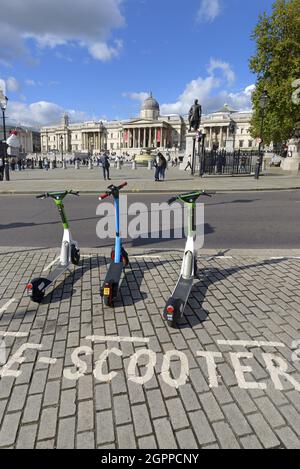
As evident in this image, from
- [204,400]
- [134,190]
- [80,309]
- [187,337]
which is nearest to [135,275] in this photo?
[80,309]

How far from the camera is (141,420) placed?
6.88ft

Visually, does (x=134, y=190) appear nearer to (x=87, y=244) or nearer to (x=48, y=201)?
(x=48, y=201)

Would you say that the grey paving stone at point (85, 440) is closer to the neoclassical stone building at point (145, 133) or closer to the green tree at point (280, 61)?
the green tree at point (280, 61)

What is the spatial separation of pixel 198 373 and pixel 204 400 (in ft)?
0.94

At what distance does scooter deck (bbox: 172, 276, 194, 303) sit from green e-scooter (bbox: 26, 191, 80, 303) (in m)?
1.66

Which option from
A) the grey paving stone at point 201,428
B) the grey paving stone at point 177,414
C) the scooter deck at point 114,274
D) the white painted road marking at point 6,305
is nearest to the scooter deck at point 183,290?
the scooter deck at point 114,274

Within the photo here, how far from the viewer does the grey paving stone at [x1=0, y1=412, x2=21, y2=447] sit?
1.94 m

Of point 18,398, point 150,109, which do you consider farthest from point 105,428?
point 150,109

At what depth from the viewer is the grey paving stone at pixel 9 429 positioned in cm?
194

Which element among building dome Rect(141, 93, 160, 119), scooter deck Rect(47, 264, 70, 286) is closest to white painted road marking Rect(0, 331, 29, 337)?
scooter deck Rect(47, 264, 70, 286)

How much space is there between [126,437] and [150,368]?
674 millimetres

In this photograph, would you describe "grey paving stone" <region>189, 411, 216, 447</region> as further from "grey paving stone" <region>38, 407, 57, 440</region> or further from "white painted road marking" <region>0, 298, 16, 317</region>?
"white painted road marking" <region>0, 298, 16, 317</region>

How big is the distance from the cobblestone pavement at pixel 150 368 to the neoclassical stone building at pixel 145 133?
89.2 m
